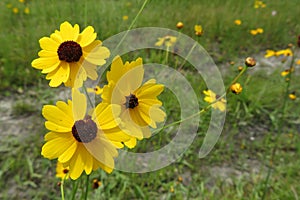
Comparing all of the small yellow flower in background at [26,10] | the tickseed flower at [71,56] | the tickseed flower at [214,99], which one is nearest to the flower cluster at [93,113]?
the tickseed flower at [71,56]

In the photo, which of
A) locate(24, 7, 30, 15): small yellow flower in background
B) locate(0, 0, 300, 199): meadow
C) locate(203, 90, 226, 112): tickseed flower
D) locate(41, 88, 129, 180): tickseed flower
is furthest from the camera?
locate(24, 7, 30, 15): small yellow flower in background

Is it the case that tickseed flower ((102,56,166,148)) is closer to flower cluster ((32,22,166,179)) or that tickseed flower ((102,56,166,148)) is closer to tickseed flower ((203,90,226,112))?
flower cluster ((32,22,166,179))

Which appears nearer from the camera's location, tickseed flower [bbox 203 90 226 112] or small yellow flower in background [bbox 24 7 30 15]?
tickseed flower [bbox 203 90 226 112]

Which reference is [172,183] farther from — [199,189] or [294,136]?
[294,136]

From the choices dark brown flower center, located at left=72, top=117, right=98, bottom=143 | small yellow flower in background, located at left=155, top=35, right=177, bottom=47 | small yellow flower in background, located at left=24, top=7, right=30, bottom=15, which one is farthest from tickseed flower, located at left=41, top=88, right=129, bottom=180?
small yellow flower in background, located at left=24, top=7, right=30, bottom=15

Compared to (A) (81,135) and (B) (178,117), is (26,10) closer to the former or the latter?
(B) (178,117)

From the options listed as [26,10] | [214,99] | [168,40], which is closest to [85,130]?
[214,99]

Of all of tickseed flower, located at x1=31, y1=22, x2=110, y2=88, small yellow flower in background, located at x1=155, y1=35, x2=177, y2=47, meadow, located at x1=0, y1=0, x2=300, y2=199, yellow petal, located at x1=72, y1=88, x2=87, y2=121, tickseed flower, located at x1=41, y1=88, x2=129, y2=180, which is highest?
tickseed flower, located at x1=31, y1=22, x2=110, y2=88
